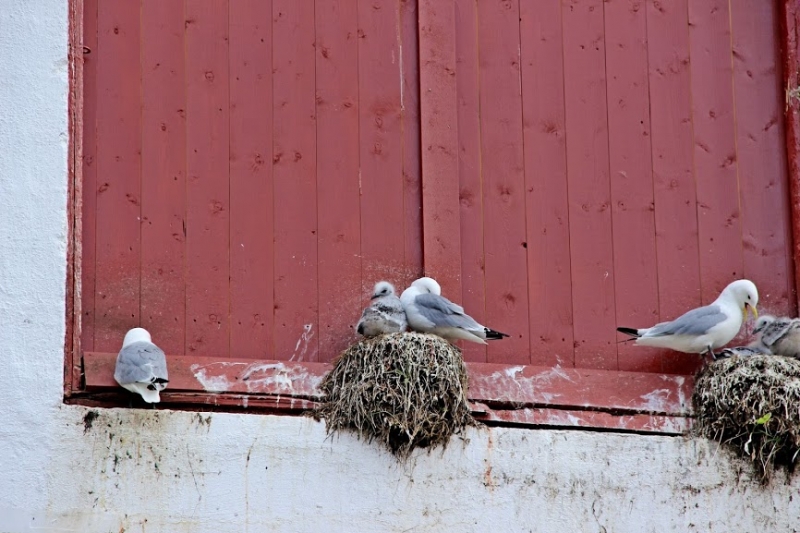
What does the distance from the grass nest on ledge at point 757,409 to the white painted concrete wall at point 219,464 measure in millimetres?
138

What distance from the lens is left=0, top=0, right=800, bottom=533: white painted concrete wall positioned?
816cm

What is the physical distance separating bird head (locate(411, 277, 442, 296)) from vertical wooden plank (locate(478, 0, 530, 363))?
0.44 metres

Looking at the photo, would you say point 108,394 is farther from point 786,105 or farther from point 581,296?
point 786,105

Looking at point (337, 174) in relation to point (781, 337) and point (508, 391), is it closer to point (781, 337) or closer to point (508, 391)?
point (508, 391)

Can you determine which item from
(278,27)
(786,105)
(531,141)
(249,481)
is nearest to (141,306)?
(249,481)

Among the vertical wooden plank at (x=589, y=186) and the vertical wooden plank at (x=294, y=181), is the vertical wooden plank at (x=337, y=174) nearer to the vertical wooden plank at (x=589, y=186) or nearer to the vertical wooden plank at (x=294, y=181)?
the vertical wooden plank at (x=294, y=181)

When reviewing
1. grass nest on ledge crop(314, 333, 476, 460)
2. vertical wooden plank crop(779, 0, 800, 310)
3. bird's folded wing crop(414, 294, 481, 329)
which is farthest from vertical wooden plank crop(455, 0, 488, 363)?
vertical wooden plank crop(779, 0, 800, 310)

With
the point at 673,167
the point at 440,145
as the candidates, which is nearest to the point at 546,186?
the point at 440,145

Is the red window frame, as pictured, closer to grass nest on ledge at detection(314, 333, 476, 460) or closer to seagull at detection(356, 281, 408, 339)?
→ grass nest on ledge at detection(314, 333, 476, 460)

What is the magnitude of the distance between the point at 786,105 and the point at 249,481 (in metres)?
4.23

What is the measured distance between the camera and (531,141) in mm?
9602

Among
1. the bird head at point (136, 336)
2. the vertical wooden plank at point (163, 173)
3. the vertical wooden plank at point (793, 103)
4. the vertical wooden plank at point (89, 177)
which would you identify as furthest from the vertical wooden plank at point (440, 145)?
the vertical wooden plank at point (793, 103)

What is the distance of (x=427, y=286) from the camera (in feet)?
29.5

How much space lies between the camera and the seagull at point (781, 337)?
30.0ft
